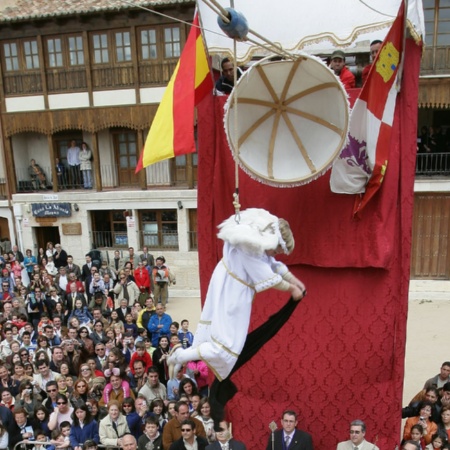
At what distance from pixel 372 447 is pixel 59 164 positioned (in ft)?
35.9

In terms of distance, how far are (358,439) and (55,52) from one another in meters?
11.3

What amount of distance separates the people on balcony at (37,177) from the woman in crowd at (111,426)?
9.50 m

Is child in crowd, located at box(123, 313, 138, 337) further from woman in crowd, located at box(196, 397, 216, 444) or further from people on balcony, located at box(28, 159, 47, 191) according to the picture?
people on balcony, located at box(28, 159, 47, 191)

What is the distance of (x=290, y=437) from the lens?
4402 mm

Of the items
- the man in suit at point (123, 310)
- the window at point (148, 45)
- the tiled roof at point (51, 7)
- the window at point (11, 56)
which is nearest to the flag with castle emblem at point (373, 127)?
the man in suit at point (123, 310)

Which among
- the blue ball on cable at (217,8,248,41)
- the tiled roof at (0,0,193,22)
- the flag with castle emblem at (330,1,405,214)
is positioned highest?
the tiled roof at (0,0,193,22)

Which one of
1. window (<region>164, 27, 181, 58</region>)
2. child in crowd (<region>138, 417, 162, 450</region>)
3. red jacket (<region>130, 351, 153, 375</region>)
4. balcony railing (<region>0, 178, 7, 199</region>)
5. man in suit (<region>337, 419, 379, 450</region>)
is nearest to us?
man in suit (<region>337, 419, 379, 450</region>)

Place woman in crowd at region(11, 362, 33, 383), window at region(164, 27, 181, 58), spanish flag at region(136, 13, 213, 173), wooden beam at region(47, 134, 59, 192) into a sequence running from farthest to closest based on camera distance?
wooden beam at region(47, 134, 59, 192)
window at region(164, 27, 181, 58)
woman in crowd at region(11, 362, 33, 383)
spanish flag at region(136, 13, 213, 173)

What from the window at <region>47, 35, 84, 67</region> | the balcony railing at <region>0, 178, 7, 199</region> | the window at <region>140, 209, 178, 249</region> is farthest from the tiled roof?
the window at <region>140, 209, 178, 249</region>

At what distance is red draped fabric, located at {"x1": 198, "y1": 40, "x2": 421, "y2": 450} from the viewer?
4.14 meters

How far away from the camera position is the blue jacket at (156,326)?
6.87 meters

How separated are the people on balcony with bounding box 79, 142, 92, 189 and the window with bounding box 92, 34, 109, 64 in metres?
2.14

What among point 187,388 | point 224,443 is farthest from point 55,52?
point 224,443

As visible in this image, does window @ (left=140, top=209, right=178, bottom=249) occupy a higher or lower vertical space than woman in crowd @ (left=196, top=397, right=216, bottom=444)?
higher
